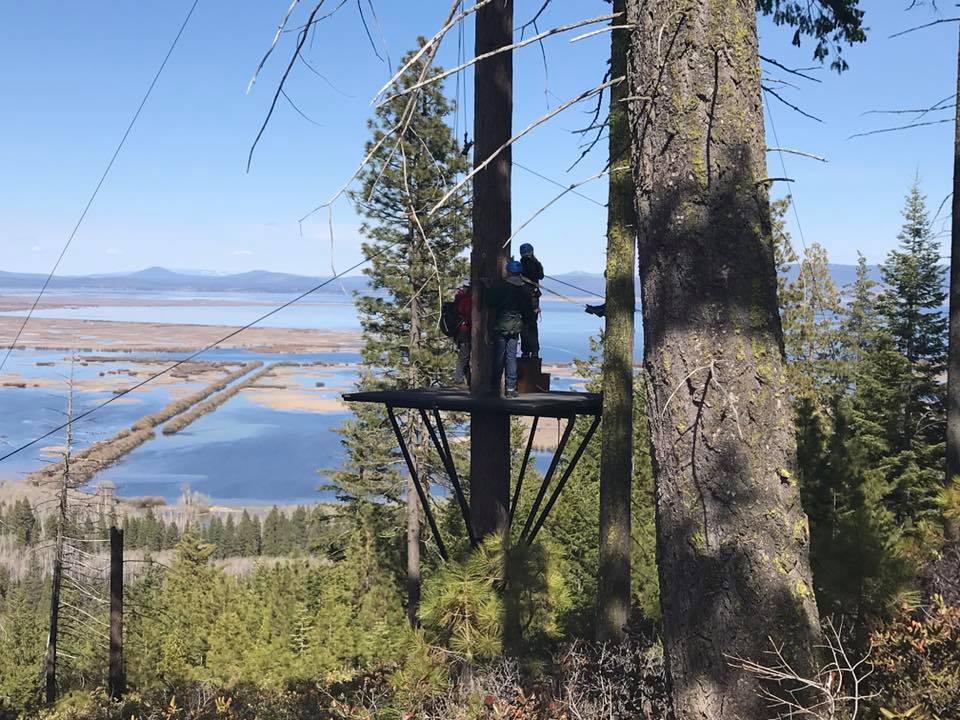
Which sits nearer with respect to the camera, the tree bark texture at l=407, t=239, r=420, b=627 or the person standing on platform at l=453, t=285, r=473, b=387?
the person standing on platform at l=453, t=285, r=473, b=387

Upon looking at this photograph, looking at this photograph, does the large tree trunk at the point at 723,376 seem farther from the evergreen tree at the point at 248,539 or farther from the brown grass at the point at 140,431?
the brown grass at the point at 140,431

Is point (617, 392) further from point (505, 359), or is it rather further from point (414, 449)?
point (414, 449)

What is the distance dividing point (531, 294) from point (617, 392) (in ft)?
7.01

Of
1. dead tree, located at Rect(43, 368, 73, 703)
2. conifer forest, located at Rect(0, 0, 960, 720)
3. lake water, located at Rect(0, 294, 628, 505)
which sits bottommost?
lake water, located at Rect(0, 294, 628, 505)

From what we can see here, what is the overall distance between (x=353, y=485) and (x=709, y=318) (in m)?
21.8

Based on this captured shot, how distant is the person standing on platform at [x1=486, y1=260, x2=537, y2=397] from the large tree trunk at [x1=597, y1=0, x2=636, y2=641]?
1.68m

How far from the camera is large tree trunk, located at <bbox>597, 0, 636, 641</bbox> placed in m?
7.32

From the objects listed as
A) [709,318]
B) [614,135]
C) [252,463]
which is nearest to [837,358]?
[614,135]

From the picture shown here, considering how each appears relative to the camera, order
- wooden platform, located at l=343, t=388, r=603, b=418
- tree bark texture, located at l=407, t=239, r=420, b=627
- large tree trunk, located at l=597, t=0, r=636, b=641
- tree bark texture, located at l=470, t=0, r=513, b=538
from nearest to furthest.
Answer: wooden platform, located at l=343, t=388, r=603, b=418, tree bark texture, located at l=470, t=0, r=513, b=538, large tree trunk, located at l=597, t=0, r=636, b=641, tree bark texture, located at l=407, t=239, r=420, b=627

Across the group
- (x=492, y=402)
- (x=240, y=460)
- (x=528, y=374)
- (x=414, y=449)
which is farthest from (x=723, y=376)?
(x=240, y=460)

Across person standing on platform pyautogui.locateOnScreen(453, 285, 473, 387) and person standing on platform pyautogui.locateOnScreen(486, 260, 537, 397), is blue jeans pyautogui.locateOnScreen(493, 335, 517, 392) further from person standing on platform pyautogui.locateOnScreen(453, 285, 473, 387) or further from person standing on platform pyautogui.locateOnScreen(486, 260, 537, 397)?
person standing on platform pyautogui.locateOnScreen(453, 285, 473, 387)

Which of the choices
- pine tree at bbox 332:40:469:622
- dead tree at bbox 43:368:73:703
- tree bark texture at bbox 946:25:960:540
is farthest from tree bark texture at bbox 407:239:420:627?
tree bark texture at bbox 946:25:960:540

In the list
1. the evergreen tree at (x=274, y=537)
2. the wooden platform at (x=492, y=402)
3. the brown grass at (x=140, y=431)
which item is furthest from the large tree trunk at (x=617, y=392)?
the brown grass at (x=140, y=431)

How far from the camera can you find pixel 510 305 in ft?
18.9
